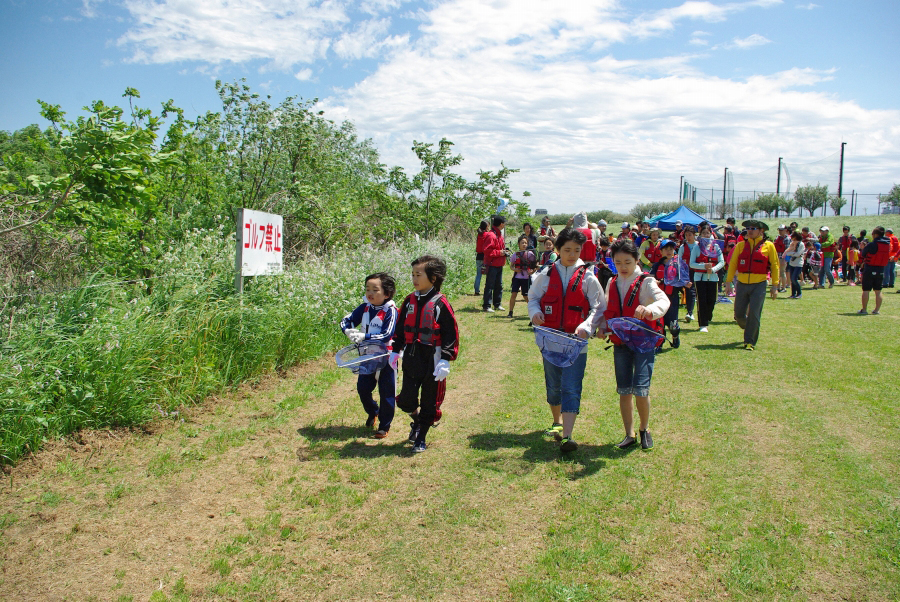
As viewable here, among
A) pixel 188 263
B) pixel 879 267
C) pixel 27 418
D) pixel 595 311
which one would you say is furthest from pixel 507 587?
pixel 879 267

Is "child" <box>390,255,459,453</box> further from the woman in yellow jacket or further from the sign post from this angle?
the woman in yellow jacket

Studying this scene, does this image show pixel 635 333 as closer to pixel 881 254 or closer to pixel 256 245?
pixel 256 245

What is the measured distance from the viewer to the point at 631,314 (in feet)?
16.6

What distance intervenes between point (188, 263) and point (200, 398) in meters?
1.84

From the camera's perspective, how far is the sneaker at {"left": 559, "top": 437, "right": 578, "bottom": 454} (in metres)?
5.03

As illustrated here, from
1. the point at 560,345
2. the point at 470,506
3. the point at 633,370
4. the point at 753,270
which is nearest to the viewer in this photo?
the point at 470,506

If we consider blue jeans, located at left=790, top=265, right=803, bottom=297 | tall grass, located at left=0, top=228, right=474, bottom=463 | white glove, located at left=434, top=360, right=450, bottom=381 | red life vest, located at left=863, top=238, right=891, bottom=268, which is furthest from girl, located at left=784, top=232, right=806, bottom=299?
white glove, located at left=434, top=360, right=450, bottom=381

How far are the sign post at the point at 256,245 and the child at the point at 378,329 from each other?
224 centimetres

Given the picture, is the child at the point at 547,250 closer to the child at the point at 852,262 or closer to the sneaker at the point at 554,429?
the sneaker at the point at 554,429

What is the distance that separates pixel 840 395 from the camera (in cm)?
693

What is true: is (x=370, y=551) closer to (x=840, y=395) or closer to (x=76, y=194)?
(x=76, y=194)

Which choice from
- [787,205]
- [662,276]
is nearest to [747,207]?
[787,205]

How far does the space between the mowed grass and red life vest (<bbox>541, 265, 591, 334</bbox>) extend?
3.66 ft

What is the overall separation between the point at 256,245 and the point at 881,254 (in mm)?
12590
